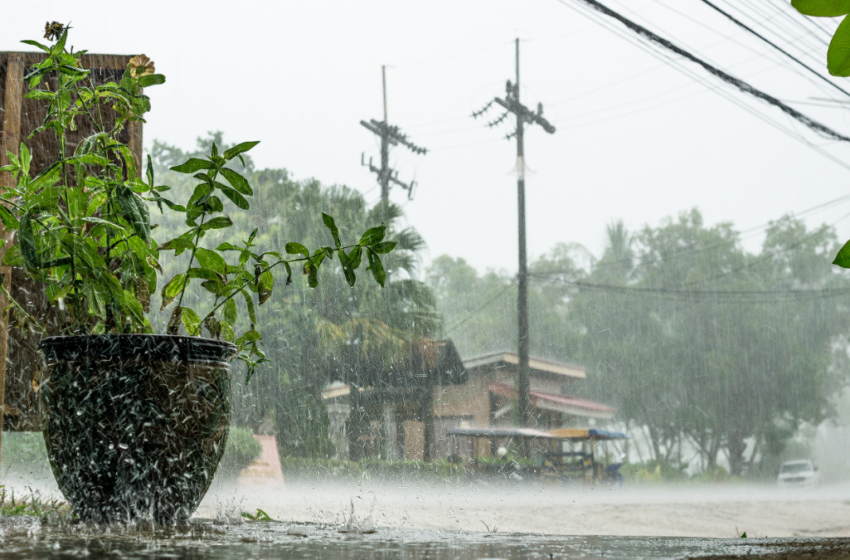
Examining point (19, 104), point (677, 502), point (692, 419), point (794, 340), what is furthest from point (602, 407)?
point (19, 104)

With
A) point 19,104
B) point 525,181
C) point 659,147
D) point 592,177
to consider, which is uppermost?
point 659,147

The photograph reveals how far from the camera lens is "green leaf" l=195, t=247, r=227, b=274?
1.08 metres

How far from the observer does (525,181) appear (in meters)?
7.64

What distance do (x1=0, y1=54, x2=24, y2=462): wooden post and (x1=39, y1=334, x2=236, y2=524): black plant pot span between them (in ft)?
2.04

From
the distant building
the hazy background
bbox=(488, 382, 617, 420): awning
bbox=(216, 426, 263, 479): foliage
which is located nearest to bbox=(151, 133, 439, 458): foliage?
the distant building

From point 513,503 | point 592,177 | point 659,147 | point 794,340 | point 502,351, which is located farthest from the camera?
point 659,147

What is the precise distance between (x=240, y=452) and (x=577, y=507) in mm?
4978

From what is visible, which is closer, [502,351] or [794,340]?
[502,351]

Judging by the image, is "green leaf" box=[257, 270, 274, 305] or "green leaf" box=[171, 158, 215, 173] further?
"green leaf" box=[257, 270, 274, 305]

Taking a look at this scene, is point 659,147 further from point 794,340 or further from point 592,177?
point 794,340

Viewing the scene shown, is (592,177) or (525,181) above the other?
(592,177)

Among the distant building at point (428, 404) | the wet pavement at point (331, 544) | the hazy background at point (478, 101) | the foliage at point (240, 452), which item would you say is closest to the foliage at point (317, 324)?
the distant building at point (428, 404)

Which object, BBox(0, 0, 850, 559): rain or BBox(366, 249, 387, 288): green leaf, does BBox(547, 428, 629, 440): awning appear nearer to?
BBox(0, 0, 850, 559): rain

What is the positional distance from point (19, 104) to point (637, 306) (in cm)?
979
